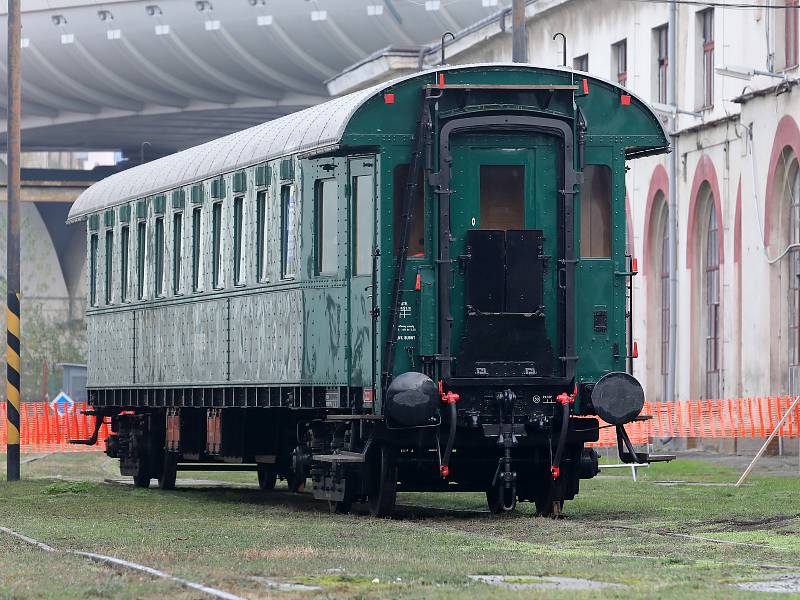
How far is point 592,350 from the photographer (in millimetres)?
19484

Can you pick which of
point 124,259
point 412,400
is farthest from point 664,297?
point 412,400

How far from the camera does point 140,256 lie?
89.5 feet

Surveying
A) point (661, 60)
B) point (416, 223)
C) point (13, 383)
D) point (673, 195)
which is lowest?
point (13, 383)

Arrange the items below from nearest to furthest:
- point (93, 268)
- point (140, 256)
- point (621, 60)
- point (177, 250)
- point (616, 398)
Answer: point (616, 398), point (177, 250), point (140, 256), point (93, 268), point (621, 60)

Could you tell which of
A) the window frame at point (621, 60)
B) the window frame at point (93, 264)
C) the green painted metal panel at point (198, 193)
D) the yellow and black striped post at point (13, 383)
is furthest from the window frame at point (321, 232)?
the window frame at point (621, 60)

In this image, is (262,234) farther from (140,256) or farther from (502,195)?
(140,256)

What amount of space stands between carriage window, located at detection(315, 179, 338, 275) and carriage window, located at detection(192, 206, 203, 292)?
4130 millimetres

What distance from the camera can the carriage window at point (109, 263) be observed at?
94.9 feet

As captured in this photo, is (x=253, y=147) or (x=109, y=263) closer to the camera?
(x=253, y=147)

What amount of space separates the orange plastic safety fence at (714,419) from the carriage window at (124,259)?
7.49 metres

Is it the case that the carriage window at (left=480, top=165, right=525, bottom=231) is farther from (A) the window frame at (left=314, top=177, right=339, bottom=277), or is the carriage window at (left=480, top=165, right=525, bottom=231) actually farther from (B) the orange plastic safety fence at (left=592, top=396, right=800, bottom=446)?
(B) the orange plastic safety fence at (left=592, top=396, right=800, bottom=446)

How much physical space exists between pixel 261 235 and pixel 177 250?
11.5ft

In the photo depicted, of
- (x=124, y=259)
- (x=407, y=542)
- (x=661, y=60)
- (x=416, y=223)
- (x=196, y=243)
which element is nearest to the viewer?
(x=407, y=542)

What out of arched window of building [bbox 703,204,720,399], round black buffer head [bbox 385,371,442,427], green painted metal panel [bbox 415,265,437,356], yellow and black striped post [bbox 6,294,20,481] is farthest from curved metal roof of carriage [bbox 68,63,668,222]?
arched window of building [bbox 703,204,720,399]
